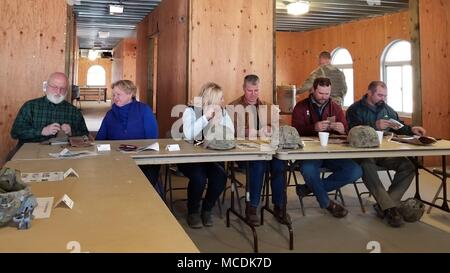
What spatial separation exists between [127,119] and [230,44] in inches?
80.6

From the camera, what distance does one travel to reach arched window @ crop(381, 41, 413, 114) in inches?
291

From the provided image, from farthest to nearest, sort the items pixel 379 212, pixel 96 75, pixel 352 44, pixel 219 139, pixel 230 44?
1. pixel 96 75
2. pixel 352 44
3. pixel 230 44
4. pixel 379 212
5. pixel 219 139

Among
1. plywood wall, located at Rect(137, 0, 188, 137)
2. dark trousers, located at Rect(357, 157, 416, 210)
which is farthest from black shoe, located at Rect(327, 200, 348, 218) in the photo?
plywood wall, located at Rect(137, 0, 188, 137)

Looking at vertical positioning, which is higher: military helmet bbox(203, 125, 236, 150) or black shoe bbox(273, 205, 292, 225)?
military helmet bbox(203, 125, 236, 150)

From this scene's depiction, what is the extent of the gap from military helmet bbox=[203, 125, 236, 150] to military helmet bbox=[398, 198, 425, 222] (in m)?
1.53

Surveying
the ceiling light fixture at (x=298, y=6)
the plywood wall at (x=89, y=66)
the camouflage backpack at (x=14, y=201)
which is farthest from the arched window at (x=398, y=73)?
the plywood wall at (x=89, y=66)

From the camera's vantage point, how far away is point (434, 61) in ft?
18.0

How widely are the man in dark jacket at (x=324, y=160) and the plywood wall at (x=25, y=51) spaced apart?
2.51 m

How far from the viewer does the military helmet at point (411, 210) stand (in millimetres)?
3252

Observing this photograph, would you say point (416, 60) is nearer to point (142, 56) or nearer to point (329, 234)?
point (329, 234)

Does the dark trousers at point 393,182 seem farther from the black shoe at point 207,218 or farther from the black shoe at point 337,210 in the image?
the black shoe at point 207,218

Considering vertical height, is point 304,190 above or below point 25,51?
below

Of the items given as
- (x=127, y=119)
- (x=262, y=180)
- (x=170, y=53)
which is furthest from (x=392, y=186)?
(x=170, y=53)

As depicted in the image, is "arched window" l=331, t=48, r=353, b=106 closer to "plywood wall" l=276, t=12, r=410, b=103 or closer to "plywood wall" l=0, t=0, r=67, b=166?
"plywood wall" l=276, t=12, r=410, b=103
